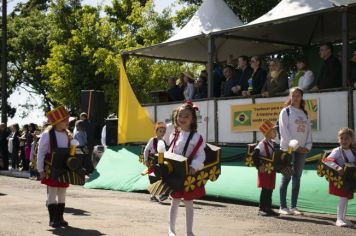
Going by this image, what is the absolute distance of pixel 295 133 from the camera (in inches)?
370

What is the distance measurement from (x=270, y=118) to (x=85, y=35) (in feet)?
72.7

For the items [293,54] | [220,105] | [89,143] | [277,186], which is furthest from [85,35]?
[277,186]

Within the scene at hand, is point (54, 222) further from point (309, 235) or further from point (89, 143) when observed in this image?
point (89, 143)

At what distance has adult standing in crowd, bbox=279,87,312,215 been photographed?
9391 millimetres

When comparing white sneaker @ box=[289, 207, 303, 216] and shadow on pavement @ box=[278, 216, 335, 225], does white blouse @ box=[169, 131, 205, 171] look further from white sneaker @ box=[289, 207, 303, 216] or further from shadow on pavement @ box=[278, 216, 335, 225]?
white sneaker @ box=[289, 207, 303, 216]

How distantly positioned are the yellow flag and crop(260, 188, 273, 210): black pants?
599cm

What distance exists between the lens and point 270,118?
12.0 meters

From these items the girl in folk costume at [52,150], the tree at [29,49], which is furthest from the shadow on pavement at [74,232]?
the tree at [29,49]

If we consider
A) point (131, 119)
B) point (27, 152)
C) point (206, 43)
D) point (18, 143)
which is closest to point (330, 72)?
point (206, 43)

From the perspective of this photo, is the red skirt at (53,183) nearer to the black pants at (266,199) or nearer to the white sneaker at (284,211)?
the black pants at (266,199)

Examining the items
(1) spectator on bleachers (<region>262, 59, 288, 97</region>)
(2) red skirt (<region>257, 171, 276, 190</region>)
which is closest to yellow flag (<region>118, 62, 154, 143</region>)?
(1) spectator on bleachers (<region>262, 59, 288, 97</region>)

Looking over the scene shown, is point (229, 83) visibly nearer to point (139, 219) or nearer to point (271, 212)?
point (271, 212)

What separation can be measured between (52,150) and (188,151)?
2310 mm

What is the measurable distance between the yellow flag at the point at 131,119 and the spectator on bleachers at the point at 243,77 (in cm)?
303
